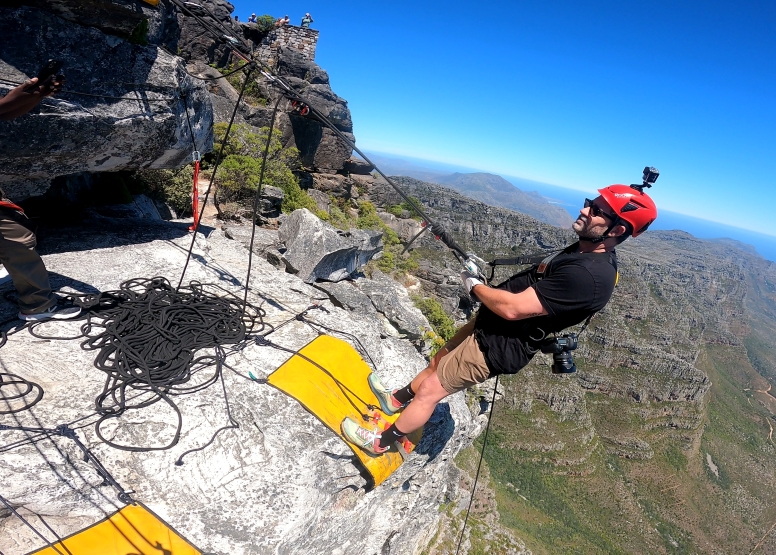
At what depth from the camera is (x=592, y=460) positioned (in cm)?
6638

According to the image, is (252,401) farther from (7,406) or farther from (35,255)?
(35,255)

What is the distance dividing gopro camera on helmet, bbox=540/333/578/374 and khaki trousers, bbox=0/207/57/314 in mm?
6587

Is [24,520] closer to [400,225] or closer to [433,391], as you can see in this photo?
[433,391]

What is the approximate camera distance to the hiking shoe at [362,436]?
5168 millimetres

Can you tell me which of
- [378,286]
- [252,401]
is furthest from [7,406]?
[378,286]

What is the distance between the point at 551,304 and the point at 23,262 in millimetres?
6459

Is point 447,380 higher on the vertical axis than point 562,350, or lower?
lower

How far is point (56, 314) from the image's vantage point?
18.3 ft

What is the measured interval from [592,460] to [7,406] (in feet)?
260

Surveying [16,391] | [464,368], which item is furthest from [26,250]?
[464,368]

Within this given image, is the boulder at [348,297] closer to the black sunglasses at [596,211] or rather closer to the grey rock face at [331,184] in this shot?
the black sunglasses at [596,211]

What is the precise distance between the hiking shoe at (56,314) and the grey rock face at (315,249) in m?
4.21

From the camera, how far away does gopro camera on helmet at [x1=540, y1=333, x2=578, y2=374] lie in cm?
457

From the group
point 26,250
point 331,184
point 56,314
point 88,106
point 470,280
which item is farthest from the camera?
point 331,184
